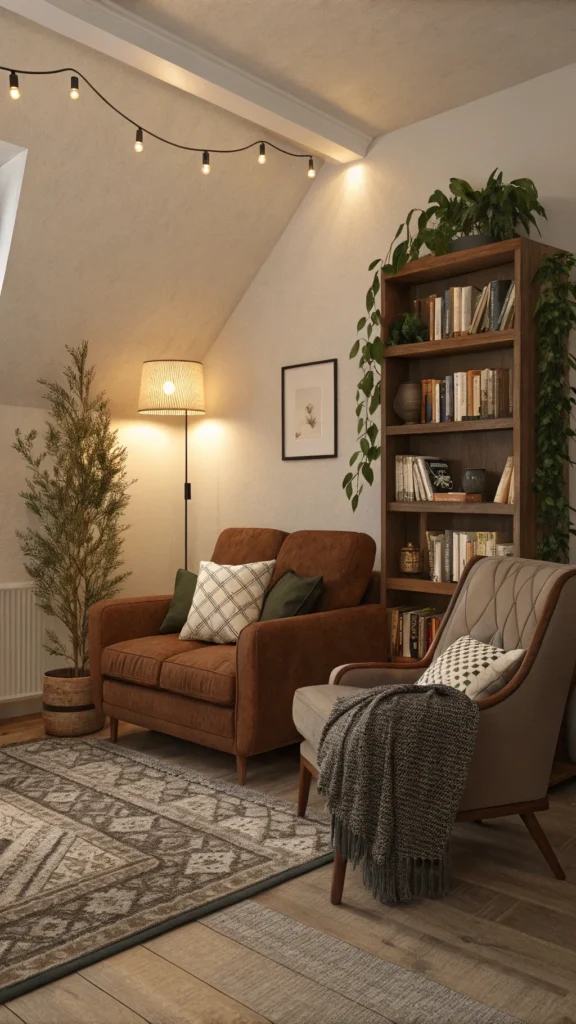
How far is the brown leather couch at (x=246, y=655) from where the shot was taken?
340 cm

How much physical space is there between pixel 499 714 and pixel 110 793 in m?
1.61

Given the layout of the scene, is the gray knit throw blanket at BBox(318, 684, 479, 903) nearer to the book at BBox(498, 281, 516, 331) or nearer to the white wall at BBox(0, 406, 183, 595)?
the book at BBox(498, 281, 516, 331)

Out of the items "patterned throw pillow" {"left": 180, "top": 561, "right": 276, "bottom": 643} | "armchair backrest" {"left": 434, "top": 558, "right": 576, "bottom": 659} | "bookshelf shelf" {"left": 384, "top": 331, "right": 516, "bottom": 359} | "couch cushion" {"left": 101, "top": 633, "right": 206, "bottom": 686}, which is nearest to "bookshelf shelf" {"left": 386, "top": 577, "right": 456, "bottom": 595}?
"patterned throw pillow" {"left": 180, "top": 561, "right": 276, "bottom": 643}

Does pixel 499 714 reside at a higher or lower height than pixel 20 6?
lower

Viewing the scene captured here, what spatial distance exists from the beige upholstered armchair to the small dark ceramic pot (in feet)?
2.67

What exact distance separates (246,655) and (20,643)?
1.69 meters

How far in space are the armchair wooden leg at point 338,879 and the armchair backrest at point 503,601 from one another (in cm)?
84

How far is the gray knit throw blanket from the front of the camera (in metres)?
2.31

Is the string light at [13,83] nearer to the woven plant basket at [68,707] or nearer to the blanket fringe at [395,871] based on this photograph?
the woven plant basket at [68,707]

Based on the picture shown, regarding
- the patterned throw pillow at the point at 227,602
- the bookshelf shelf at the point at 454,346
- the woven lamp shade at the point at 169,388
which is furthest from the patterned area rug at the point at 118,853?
the bookshelf shelf at the point at 454,346

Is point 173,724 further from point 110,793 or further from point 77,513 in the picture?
point 77,513

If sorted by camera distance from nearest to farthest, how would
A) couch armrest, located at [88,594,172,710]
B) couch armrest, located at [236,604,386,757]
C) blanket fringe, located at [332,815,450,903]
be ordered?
1. blanket fringe, located at [332,815,450,903]
2. couch armrest, located at [236,604,386,757]
3. couch armrest, located at [88,594,172,710]

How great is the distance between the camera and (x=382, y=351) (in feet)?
13.1

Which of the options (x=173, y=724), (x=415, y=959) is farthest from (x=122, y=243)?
(x=415, y=959)
